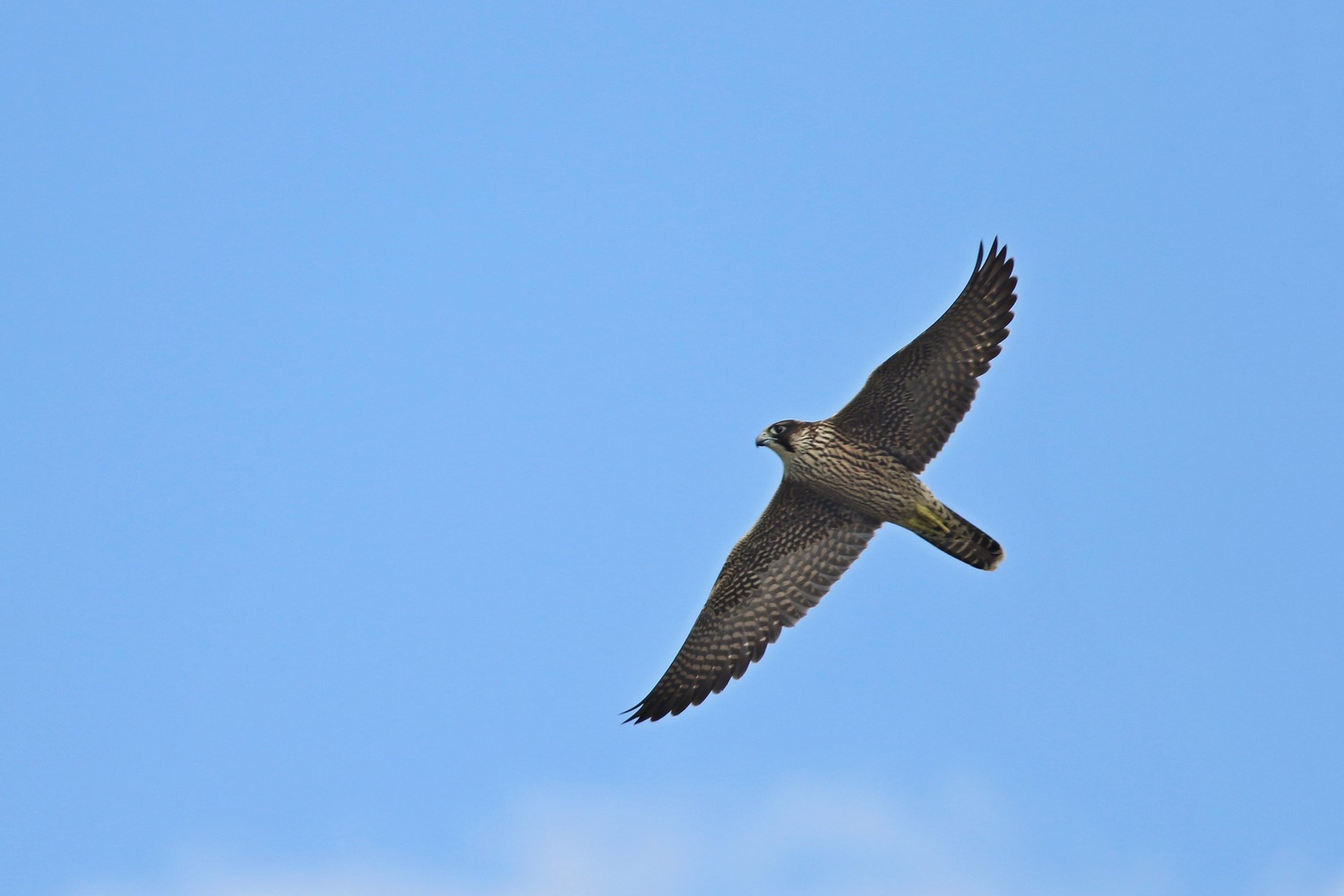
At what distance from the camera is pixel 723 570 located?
53.0 feet

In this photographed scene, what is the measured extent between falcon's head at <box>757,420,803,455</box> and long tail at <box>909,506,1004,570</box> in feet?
4.50

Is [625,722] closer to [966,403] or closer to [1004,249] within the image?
[966,403]

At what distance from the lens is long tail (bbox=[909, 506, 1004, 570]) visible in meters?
14.8

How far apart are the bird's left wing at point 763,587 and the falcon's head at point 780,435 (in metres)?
0.68

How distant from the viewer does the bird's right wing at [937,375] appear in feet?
48.3

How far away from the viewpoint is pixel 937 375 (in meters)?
14.8

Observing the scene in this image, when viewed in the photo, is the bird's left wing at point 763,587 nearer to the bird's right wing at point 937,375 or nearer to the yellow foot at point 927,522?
the yellow foot at point 927,522

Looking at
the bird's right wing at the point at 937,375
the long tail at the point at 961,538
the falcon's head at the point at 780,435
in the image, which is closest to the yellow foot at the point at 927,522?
the long tail at the point at 961,538

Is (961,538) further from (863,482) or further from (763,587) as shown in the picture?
(763,587)

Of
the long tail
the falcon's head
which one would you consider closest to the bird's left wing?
the falcon's head

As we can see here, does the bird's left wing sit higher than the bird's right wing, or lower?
lower

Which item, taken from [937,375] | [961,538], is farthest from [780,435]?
[961,538]

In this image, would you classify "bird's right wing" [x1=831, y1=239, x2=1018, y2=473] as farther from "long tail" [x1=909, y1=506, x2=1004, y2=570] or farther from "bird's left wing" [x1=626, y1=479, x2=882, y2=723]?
"bird's left wing" [x1=626, y1=479, x2=882, y2=723]

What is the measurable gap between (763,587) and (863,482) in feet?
5.64
